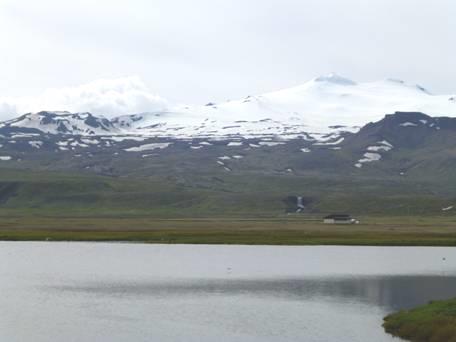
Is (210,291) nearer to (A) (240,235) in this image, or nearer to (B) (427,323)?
(B) (427,323)

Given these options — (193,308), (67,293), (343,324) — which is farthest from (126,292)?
(343,324)

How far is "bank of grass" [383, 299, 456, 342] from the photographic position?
49375 millimetres

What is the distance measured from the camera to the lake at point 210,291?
5516 cm

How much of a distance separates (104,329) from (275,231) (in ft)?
301

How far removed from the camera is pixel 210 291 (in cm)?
7369

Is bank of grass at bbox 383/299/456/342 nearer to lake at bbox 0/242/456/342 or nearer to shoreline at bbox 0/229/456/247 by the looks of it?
lake at bbox 0/242/456/342

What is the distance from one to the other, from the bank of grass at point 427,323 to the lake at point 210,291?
55.4 inches

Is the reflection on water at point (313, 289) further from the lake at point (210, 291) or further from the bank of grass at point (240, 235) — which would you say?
the bank of grass at point (240, 235)

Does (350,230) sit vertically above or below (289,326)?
above

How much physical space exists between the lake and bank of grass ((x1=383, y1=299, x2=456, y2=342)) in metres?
1.41

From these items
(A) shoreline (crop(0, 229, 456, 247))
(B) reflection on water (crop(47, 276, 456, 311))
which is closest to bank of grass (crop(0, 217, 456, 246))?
(A) shoreline (crop(0, 229, 456, 247))

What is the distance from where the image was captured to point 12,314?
60.5 meters

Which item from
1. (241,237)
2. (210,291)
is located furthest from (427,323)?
(241,237)

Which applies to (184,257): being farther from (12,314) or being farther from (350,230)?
(350,230)
